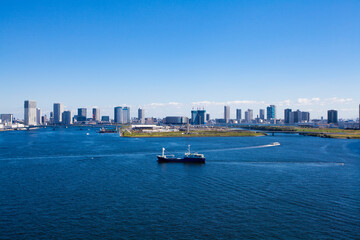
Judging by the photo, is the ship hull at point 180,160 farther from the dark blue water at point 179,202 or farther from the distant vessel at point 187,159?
the dark blue water at point 179,202

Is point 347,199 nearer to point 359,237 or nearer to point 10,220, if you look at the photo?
point 359,237

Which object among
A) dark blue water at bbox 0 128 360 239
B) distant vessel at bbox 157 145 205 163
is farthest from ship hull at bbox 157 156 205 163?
dark blue water at bbox 0 128 360 239

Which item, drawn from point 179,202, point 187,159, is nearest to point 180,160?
point 187,159

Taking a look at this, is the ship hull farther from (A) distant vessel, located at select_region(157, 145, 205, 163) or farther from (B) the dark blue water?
(B) the dark blue water

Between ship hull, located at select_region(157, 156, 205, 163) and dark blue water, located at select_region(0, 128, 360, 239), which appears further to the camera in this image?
ship hull, located at select_region(157, 156, 205, 163)

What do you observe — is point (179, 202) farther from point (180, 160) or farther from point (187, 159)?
point (180, 160)

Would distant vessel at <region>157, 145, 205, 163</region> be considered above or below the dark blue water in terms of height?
above

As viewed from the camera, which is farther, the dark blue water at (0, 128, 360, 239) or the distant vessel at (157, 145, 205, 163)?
the distant vessel at (157, 145, 205, 163)

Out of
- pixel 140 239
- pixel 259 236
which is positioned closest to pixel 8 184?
pixel 140 239

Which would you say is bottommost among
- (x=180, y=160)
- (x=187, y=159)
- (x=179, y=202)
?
(x=179, y=202)

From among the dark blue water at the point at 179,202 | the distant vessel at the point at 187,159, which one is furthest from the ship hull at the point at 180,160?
the dark blue water at the point at 179,202

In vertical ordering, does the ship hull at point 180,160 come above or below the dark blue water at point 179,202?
above
